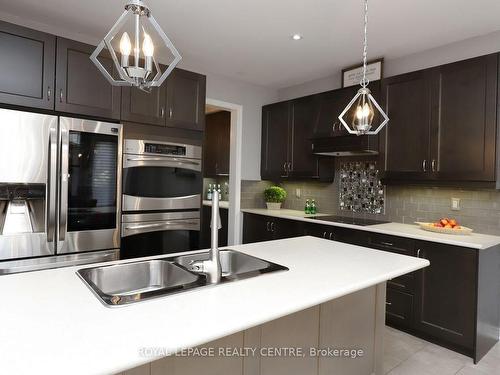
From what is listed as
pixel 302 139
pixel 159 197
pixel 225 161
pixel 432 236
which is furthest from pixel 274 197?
pixel 432 236

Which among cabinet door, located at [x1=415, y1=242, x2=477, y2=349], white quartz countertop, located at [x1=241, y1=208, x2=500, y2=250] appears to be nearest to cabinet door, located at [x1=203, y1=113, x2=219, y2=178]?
white quartz countertop, located at [x1=241, y1=208, x2=500, y2=250]

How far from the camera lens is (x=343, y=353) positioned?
5.71 ft

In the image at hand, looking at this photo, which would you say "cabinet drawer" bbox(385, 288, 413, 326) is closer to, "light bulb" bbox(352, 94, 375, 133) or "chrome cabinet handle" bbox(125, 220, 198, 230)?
"light bulb" bbox(352, 94, 375, 133)

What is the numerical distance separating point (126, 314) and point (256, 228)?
3.34 metres

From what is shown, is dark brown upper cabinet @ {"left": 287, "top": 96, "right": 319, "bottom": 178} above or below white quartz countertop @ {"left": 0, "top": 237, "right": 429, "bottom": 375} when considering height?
above

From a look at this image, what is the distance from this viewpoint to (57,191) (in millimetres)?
2449

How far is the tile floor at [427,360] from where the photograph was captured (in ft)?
7.55

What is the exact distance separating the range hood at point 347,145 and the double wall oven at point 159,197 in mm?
1410

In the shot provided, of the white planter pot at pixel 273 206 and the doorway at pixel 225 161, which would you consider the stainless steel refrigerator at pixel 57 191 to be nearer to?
the doorway at pixel 225 161

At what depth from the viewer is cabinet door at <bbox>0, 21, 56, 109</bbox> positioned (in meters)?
2.28

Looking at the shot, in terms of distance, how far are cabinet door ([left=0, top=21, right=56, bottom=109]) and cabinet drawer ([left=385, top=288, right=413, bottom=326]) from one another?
3157 mm

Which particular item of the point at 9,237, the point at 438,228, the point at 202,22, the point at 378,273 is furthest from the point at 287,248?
the point at 202,22

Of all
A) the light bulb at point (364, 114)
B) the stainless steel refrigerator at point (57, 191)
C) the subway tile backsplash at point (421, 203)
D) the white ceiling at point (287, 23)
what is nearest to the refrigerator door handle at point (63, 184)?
the stainless steel refrigerator at point (57, 191)

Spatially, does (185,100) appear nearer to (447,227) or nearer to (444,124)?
(444,124)
